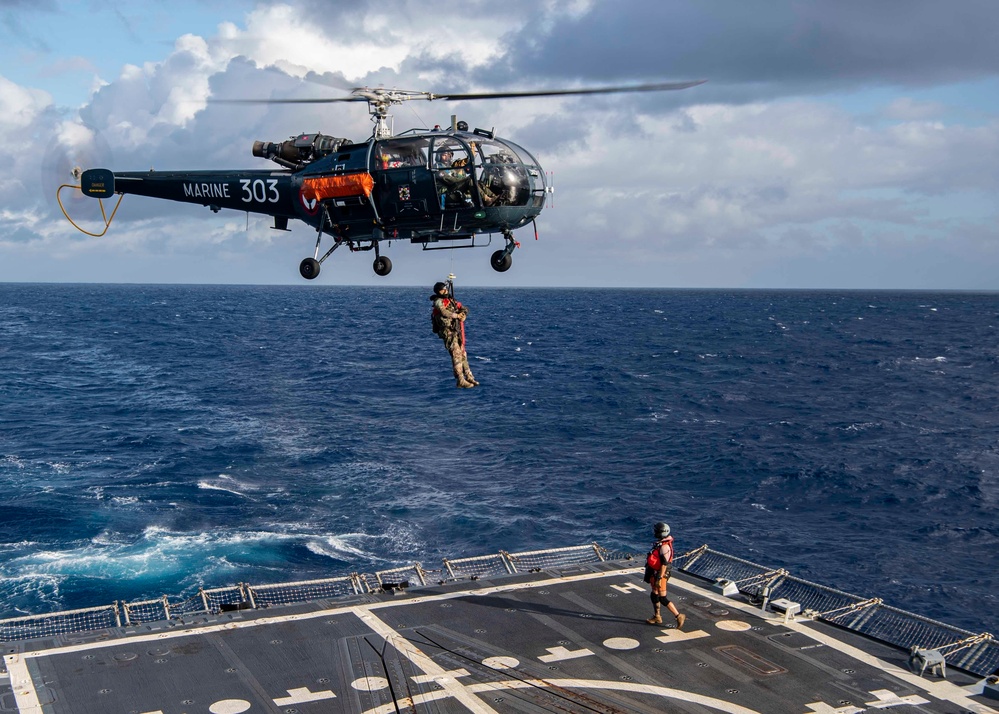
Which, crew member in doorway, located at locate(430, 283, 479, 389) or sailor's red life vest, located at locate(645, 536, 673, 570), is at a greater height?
crew member in doorway, located at locate(430, 283, 479, 389)

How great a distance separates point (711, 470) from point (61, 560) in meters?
33.1

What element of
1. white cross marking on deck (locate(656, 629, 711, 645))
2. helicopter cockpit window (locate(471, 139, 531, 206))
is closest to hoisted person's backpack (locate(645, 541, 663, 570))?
white cross marking on deck (locate(656, 629, 711, 645))

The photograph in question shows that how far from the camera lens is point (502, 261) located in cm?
2475

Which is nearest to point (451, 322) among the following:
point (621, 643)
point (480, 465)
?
point (621, 643)

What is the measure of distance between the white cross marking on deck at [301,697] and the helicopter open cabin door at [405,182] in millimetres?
12414

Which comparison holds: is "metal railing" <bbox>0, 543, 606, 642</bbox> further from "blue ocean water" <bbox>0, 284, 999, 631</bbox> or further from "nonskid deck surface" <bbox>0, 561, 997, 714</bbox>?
"blue ocean water" <bbox>0, 284, 999, 631</bbox>

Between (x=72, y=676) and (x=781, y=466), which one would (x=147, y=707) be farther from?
(x=781, y=466)

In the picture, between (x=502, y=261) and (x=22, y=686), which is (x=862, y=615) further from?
(x=22, y=686)

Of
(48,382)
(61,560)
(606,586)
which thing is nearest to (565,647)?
(606,586)

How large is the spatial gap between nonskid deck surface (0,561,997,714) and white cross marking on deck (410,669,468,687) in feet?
0.13

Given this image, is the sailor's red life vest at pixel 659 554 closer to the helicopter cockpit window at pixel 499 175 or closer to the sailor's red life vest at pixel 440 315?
the sailor's red life vest at pixel 440 315

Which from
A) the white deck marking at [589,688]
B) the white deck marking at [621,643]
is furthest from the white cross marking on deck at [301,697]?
the white deck marking at [621,643]

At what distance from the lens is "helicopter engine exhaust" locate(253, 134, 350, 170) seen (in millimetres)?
26344

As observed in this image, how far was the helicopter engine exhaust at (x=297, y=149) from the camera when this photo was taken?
2634cm
